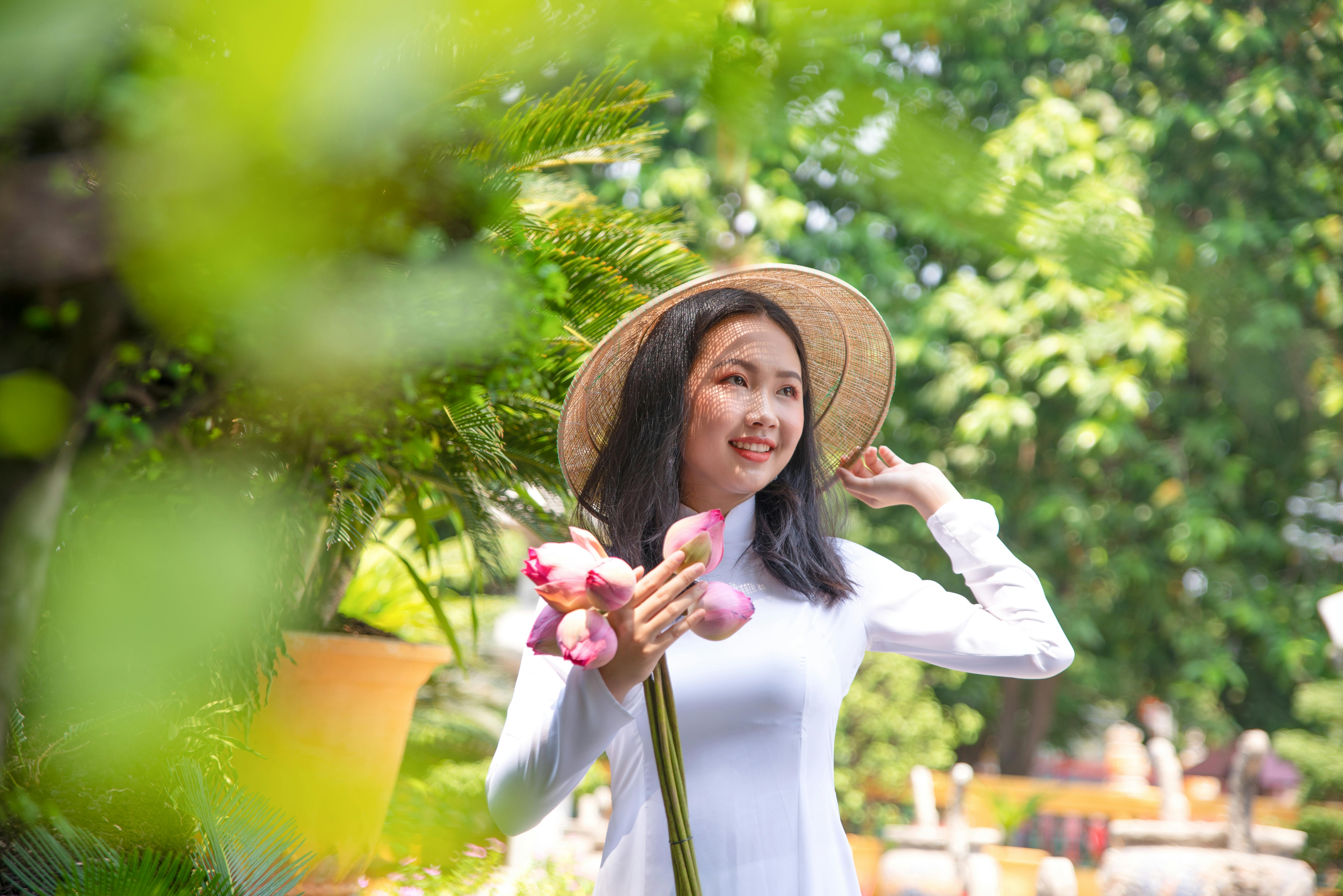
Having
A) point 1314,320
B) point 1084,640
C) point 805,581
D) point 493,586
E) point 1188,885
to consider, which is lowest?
point 1188,885

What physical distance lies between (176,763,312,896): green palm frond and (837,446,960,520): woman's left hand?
1.14 metres

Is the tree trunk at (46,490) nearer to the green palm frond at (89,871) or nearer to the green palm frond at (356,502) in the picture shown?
the green palm frond at (89,871)

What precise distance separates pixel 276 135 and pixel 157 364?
19 centimetres

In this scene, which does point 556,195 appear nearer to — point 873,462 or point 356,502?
point 356,502

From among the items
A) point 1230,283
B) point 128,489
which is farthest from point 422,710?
point 1230,283

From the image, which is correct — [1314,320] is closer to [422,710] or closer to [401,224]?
[422,710]

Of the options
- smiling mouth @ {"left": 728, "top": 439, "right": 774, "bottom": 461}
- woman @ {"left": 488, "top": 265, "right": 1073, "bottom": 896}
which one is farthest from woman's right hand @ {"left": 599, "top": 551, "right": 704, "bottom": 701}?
smiling mouth @ {"left": 728, "top": 439, "right": 774, "bottom": 461}

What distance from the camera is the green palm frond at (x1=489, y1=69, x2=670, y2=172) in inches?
50.2

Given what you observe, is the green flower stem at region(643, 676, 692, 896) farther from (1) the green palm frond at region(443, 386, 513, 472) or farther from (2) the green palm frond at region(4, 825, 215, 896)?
(2) the green palm frond at region(4, 825, 215, 896)

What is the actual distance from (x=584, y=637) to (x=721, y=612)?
0.13 meters

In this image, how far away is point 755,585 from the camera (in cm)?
146

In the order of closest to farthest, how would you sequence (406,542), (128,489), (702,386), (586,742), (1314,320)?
(128,489) < (586,742) < (702,386) < (406,542) < (1314,320)

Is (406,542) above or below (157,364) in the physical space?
below

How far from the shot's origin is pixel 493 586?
238 inches
